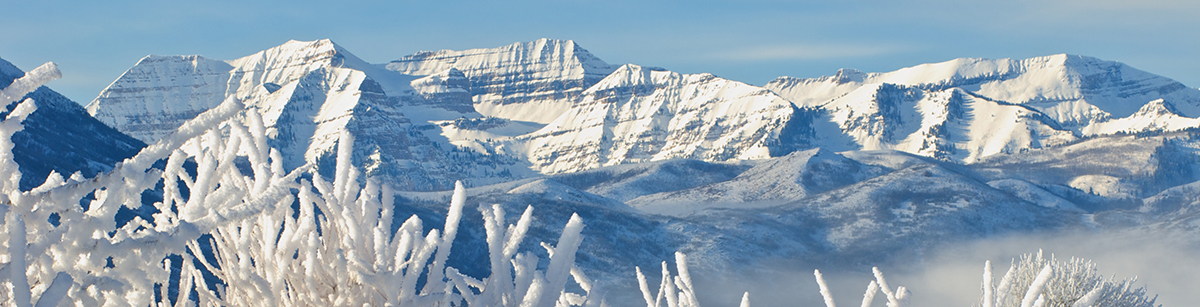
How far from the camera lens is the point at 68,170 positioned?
14862 centimetres

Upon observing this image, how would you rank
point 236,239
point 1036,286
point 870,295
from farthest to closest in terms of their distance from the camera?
1. point 870,295
2. point 236,239
3. point 1036,286

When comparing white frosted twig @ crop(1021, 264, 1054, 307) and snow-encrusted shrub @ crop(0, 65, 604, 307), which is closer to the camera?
snow-encrusted shrub @ crop(0, 65, 604, 307)

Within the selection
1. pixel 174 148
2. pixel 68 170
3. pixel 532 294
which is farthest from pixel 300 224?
Answer: pixel 68 170

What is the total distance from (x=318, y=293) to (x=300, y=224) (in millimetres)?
256

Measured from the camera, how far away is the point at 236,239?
3.23 metres

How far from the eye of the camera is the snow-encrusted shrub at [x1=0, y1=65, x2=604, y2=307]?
2.43m

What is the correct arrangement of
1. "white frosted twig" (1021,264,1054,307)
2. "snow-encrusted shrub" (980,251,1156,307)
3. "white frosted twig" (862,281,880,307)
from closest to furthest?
"white frosted twig" (1021,264,1054,307) → "white frosted twig" (862,281,880,307) → "snow-encrusted shrub" (980,251,1156,307)

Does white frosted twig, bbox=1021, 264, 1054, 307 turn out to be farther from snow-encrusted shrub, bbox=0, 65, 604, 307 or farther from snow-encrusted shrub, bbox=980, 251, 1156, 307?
snow-encrusted shrub, bbox=980, 251, 1156, 307

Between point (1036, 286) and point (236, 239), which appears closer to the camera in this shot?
point (1036, 286)

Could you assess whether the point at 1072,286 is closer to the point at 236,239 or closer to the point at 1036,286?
the point at 1036,286

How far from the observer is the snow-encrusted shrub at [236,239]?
2428 mm

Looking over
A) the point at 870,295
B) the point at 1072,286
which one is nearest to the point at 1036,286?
the point at 870,295

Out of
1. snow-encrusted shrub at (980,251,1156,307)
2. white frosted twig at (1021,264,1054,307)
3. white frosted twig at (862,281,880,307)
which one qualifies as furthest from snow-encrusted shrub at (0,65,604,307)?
snow-encrusted shrub at (980,251,1156,307)

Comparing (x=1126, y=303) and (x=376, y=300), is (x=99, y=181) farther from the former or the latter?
(x=1126, y=303)
